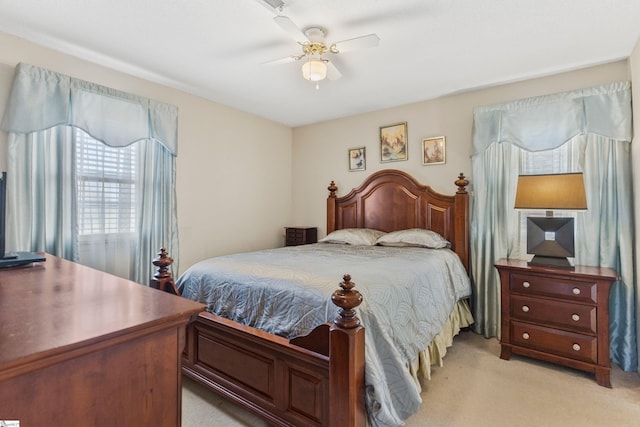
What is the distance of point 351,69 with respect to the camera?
113 inches

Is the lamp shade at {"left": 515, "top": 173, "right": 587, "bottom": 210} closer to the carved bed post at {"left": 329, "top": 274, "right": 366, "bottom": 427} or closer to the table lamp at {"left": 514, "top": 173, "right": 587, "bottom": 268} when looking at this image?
the table lamp at {"left": 514, "top": 173, "right": 587, "bottom": 268}

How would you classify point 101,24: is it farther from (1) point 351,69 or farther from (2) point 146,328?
(2) point 146,328

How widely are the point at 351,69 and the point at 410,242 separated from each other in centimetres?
177

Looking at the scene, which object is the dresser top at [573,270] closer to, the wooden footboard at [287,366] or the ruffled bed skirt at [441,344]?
the ruffled bed skirt at [441,344]

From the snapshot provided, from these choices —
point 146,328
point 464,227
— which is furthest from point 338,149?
point 146,328

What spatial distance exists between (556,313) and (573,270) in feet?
1.15

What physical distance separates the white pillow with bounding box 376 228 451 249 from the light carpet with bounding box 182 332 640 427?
108cm

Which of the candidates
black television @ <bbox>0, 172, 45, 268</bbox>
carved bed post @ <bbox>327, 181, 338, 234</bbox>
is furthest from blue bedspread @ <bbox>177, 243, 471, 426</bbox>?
carved bed post @ <bbox>327, 181, 338, 234</bbox>

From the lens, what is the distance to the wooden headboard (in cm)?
327

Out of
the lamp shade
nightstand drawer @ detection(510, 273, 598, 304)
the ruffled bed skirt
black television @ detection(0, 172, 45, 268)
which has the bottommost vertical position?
the ruffled bed skirt

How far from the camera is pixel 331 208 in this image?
4281mm

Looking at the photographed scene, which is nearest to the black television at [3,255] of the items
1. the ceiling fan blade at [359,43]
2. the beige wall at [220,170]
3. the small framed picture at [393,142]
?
the beige wall at [220,170]

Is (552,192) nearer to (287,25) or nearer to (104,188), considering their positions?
(287,25)

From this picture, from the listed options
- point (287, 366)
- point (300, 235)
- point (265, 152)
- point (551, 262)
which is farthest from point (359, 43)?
point (300, 235)
